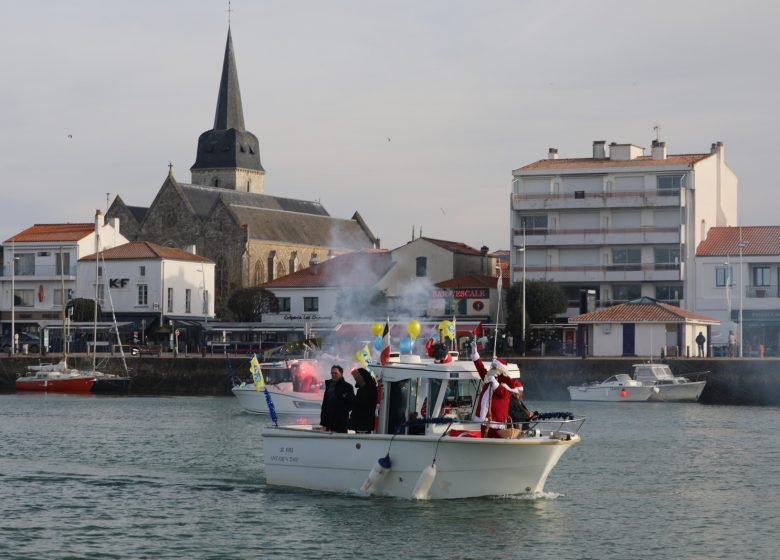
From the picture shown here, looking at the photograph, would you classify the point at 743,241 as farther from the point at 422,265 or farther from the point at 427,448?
the point at 427,448

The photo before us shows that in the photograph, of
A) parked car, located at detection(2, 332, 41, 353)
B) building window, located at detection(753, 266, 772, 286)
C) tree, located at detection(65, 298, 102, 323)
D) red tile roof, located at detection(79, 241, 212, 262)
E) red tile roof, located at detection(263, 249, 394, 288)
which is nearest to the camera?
building window, located at detection(753, 266, 772, 286)

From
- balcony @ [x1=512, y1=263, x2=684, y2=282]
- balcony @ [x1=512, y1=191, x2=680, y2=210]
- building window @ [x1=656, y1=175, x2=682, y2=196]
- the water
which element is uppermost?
building window @ [x1=656, y1=175, x2=682, y2=196]

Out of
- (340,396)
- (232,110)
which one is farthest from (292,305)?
(340,396)

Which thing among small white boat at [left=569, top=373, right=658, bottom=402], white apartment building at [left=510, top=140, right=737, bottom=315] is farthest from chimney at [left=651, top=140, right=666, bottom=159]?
small white boat at [left=569, top=373, right=658, bottom=402]

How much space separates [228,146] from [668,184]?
287ft

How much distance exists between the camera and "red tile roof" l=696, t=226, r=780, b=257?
92688mm

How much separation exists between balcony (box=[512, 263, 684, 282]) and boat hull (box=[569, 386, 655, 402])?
24.3 m

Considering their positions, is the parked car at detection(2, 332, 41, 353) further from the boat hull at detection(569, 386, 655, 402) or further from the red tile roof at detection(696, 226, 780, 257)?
the red tile roof at detection(696, 226, 780, 257)

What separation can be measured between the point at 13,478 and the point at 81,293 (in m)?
83.0

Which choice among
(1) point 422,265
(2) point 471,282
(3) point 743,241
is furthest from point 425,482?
(1) point 422,265

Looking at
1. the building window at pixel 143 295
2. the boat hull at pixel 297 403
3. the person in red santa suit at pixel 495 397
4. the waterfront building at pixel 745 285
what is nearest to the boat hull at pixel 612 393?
the boat hull at pixel 297 403

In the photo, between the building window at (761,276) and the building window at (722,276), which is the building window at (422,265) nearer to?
the building window at (722,276)

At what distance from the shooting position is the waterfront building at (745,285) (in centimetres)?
9081

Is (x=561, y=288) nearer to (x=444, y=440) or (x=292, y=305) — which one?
(x=292, y=305)
